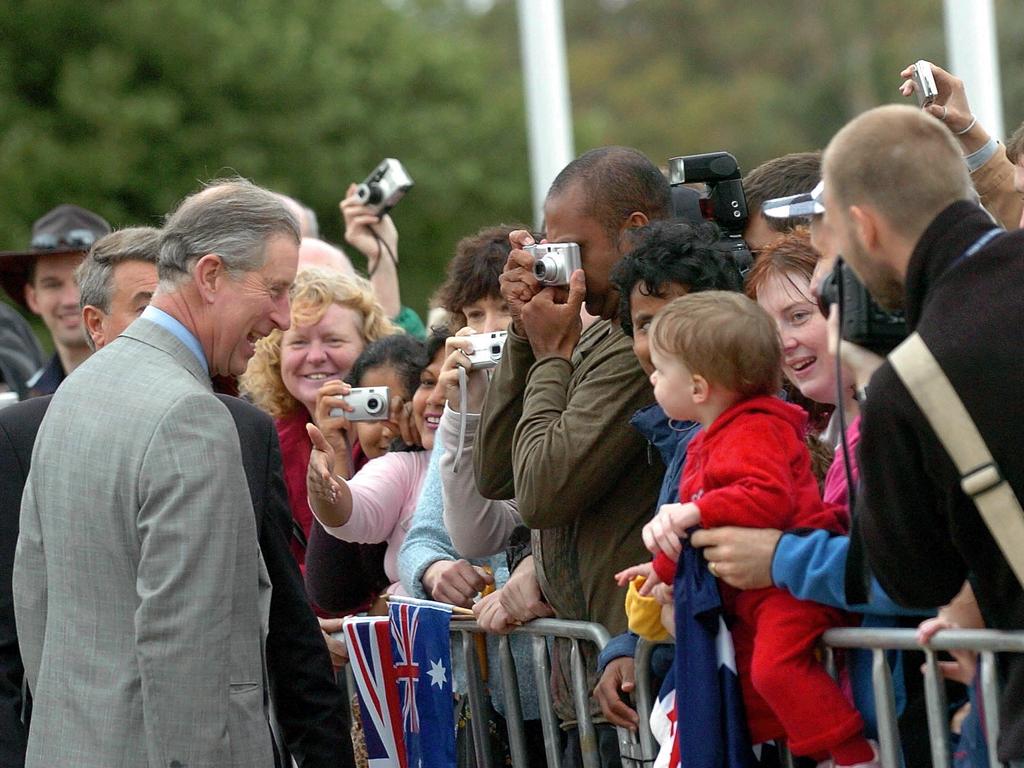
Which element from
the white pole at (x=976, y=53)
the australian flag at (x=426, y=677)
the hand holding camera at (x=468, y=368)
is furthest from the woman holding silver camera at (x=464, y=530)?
the white pole at (x=976, y=53)

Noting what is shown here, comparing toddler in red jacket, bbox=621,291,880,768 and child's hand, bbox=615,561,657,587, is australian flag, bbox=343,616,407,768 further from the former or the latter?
toddler in red jacket, bbox=621,291,880,768

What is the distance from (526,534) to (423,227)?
16783 mm

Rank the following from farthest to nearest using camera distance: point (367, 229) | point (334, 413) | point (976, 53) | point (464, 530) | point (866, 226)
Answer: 1. point (976, 53)
2. point (367, 229)
3. point (334, 413)
4. point (464, 530)
5. point (866, 226)

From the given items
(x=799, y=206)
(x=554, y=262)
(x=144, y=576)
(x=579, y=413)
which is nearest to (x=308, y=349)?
(x=554, y=262)

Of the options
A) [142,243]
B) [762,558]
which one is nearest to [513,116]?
[142,243]

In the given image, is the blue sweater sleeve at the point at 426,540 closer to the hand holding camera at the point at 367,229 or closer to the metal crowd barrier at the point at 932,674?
the metal crowd barrier at the point at 932,674

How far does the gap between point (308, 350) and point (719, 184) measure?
1.83 meters

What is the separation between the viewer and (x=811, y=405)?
4.09 metres

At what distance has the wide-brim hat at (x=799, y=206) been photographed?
3330mm

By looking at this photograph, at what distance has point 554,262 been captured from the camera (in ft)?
13.4

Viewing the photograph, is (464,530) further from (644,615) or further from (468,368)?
(644,615)

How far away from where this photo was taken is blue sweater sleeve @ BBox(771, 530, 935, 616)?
10.5ft

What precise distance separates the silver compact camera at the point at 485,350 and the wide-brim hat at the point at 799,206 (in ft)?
3.67

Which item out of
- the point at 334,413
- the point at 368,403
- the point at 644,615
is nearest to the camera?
the point at 644,615
